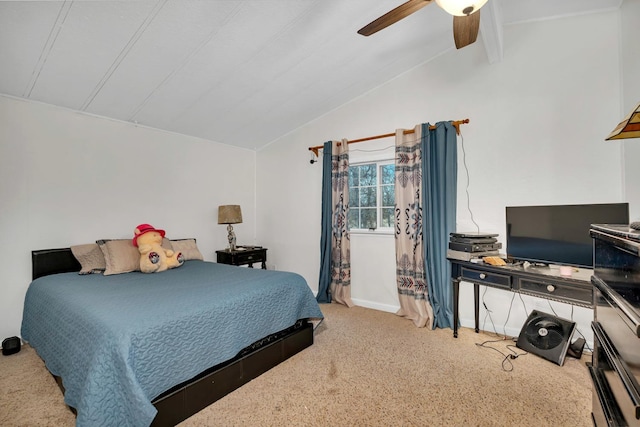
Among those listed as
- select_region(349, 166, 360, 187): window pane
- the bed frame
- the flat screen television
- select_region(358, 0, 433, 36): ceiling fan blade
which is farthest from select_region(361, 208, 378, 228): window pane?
select_region(358, 0, 433, 36): ceiling fan blade

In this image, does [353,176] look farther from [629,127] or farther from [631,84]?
[629,127]

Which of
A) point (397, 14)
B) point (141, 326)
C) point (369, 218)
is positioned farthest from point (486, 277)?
point (141, 326)

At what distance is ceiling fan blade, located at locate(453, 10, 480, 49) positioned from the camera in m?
1.74

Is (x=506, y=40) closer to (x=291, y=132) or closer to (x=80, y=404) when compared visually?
(x=291, y=132)

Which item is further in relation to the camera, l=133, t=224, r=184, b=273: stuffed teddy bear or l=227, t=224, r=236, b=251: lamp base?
l=227, t=224, r=236, b=251: lamp base

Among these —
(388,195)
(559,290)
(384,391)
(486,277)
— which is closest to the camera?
(384,391)

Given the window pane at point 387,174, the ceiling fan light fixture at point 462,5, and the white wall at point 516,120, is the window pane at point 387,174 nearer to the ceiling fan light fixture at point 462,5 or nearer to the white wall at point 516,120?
the white wall at point 516,120

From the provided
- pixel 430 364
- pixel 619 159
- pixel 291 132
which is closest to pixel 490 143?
pixel 619 159

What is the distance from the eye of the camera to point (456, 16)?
173 centimetres

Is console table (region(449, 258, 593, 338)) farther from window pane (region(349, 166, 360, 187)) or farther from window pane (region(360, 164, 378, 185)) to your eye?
window pane (region(349, 166, 360, 187))

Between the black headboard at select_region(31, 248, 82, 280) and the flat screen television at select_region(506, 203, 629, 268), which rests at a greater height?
the flat screen television at select_region(506, 203, 629, 268)

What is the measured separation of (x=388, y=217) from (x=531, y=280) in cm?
165

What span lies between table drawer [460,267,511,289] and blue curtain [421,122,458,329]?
1.28ft

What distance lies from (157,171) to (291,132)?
185 cm
